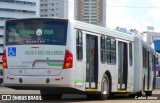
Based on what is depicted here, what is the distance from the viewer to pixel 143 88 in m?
24.6

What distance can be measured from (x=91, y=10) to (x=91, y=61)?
211 ft

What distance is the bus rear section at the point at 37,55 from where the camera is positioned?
50.3 ft

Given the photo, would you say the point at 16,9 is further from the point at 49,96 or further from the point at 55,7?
the point at 49,96

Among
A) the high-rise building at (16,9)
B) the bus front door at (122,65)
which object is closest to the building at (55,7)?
the high-rise building at (16,9)

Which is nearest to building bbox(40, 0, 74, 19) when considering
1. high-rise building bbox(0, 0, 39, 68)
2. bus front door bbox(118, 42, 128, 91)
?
high-rise building bbox(0, 0, 39, 68)

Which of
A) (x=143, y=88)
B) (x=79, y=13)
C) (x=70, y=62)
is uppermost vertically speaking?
(x=79, y=13)

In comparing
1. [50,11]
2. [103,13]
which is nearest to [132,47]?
[103,13]

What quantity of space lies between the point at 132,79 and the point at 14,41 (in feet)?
25.9

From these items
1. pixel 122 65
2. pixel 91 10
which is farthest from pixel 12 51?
pixel 91 10

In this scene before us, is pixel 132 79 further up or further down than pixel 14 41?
Result: further down

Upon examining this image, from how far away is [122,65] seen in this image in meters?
21.0

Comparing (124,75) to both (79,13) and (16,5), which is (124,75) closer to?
(79,13)

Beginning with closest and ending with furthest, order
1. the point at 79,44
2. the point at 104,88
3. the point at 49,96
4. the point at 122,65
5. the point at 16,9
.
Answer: the point at 79,44 < the point at 104,88 < the point at 49,96 < the point at 122,65 < the point at 16,9

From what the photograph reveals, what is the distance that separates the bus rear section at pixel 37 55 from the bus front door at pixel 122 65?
215 inches
